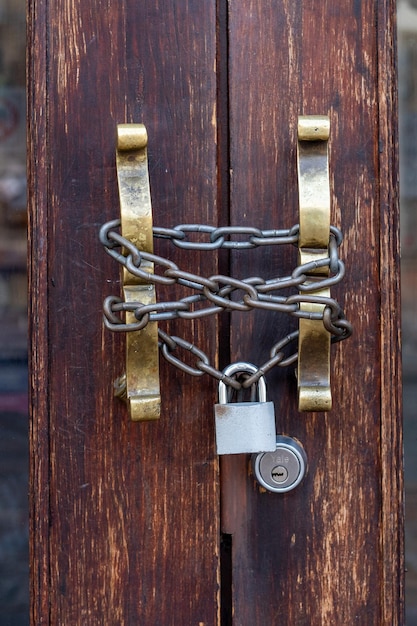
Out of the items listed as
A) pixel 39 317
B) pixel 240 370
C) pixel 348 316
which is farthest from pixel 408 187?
pixel 39 317

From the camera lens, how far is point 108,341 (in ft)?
1.93

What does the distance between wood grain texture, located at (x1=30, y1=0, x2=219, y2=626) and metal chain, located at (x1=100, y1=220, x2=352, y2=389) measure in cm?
5

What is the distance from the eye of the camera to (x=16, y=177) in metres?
0.62

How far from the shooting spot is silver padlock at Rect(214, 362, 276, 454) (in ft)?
1.73

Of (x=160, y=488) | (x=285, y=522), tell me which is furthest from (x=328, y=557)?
(x=160, y=488)

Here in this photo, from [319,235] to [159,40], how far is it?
22cm

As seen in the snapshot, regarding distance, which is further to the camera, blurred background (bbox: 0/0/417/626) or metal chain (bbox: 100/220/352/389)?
blurred background (bbox: 0/0/417/626)

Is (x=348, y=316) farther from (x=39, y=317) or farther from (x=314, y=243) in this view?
(x=39, y=317)

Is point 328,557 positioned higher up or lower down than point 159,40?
lower down

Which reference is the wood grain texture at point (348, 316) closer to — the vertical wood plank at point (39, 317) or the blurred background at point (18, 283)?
the blurred background at point (18, 283)

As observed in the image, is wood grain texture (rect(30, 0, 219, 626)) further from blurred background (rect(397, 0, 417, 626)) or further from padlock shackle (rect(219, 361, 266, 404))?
blurred background (rect(397, 0, 417, 626))

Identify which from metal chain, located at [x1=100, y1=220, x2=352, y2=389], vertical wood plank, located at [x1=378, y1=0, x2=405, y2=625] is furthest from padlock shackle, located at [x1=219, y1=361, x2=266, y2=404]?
vertical wood plank, located at [x1=378, y1=0, x2=405, y2=625]

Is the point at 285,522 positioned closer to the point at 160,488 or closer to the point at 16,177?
the point at 160,488

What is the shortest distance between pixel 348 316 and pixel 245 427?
14 centimetres
